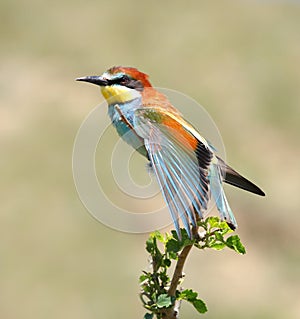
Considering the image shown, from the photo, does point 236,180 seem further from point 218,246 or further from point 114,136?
point 114,136

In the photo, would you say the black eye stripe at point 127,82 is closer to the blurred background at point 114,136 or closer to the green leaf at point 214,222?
the green leaf at point 214,222

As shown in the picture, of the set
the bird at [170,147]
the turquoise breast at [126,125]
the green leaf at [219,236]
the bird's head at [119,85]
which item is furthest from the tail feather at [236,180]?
the green leaf at [219,236]

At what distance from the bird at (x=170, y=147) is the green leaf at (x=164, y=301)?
0.24 metres

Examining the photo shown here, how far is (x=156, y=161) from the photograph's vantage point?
Result: 249 cm

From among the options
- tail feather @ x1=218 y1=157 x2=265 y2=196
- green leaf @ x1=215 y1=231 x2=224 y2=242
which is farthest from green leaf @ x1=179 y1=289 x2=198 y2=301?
tail feather @ x1=218 y1=157 x2=265 y2=196

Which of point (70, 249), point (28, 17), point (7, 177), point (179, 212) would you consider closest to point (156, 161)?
point (179, 212)

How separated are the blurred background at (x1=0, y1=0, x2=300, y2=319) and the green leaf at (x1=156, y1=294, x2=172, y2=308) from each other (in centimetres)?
371

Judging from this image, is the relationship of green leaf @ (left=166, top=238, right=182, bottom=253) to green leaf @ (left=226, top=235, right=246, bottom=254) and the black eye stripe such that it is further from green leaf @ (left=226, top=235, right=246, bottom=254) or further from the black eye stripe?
the black eye stripe

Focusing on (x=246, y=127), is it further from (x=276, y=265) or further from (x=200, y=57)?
(x=276, y=265)

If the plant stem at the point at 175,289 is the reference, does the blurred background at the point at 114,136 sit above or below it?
above

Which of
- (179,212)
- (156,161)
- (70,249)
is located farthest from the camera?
(70,249)

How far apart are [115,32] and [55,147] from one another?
3.03 meters

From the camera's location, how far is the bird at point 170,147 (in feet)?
7.09

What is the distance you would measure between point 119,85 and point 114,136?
374 cm
